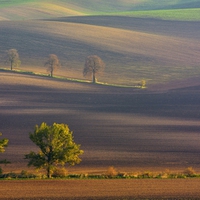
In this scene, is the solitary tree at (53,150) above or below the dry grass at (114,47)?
below

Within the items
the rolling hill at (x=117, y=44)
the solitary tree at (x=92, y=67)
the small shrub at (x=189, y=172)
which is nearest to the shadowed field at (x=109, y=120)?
the small shrub at (x=189, y=172)

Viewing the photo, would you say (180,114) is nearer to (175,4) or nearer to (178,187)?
(178,187)

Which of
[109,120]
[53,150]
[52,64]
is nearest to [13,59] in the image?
[52,64]

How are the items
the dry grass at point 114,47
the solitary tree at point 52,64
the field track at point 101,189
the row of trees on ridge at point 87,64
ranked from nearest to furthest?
the field track at point 101,189 < the row of trees on ridge at point 87,64 < the solitary tree at point 52,64 < the dry grass at point 114,47

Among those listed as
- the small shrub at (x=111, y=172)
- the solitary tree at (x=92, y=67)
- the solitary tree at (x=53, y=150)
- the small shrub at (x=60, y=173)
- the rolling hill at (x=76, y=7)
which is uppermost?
the rolling hill at (x=76, y=7)

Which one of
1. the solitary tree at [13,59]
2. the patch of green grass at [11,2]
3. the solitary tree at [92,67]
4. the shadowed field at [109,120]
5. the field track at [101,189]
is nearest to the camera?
the field track at [101,189]

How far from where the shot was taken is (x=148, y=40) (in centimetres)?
11681

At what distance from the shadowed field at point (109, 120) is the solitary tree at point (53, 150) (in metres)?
1.59

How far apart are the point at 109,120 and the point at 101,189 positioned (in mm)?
26769

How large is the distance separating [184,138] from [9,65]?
168 feet

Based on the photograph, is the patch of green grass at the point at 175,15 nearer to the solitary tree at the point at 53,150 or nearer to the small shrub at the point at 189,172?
the small shrub at the point at 189,172

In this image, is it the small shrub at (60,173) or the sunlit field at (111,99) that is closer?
the sunlit field at (111,99)

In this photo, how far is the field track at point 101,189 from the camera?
998 inches

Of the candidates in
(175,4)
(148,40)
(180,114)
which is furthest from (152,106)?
(175,4)
